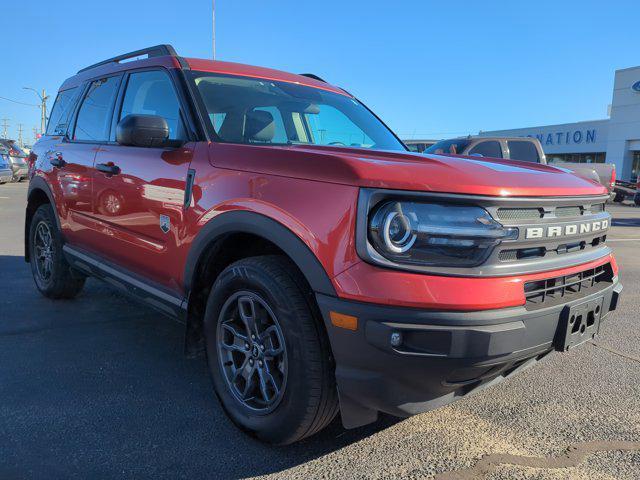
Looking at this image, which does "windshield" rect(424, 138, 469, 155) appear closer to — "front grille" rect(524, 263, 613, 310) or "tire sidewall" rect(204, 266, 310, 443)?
"front grille" rect(524, 263, 613, 310)

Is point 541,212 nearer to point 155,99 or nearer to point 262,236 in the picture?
point 262,236

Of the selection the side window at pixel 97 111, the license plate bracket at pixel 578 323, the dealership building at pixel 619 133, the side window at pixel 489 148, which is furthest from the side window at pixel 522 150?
the dealership building at pixel 619 133

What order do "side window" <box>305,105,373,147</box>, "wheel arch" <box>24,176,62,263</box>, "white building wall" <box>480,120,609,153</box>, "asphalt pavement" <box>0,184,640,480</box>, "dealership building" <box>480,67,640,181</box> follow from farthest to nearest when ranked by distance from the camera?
1. "white building wall" <box>480,120,609,153</box>
2. "dealership building" <box>480,67,640,181</box>
3. "wheel arch" <box>24,176,62,263</box>
4. "side window" <box>305,105,373,147</box>
5. "asphalt pavement" <box>0,184,640,480</box>

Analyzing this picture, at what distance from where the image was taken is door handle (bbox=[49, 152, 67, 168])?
14.7ft

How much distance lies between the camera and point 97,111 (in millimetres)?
4293

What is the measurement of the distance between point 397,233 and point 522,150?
9.78 metres

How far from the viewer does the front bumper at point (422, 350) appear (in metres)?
1.98

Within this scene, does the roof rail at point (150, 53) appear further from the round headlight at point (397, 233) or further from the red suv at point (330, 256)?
the round headlight at point (397, 233)

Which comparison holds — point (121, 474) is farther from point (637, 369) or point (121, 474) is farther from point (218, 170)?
point (637, 369)

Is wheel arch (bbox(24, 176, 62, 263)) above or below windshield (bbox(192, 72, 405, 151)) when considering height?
below

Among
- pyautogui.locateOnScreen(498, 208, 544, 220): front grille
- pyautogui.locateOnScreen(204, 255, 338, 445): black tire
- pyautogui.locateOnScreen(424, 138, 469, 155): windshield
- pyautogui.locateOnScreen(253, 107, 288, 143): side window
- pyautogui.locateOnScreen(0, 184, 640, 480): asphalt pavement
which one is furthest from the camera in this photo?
pyautogui.locateOnScreen(424, 138, 469, 155): windshield

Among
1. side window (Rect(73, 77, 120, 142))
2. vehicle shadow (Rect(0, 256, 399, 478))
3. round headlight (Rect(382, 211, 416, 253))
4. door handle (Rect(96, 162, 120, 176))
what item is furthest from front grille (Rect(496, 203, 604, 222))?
side window (Rect(73, 77, 120, 142))

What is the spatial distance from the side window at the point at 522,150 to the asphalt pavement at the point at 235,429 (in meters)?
7.40

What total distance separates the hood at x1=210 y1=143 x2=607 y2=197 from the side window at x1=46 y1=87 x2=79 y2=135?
9.50 ft
